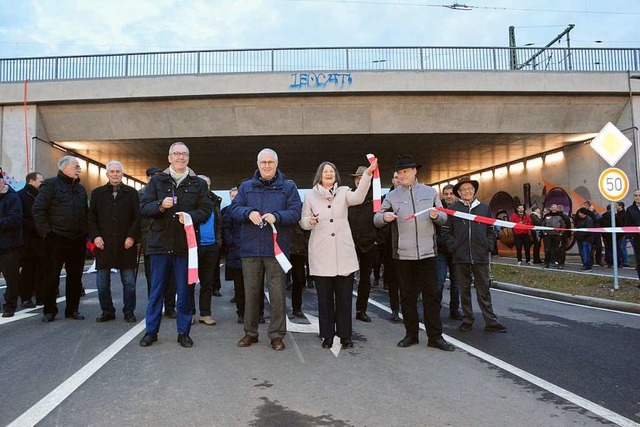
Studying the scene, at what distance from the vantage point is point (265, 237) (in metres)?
5.00

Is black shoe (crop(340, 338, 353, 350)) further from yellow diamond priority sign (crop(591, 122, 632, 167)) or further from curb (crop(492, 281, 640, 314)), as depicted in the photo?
yellow diamond priority sign (crop(591, 122, 632, 167))

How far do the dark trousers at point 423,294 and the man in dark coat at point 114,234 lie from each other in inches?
142

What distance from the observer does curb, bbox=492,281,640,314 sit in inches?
302

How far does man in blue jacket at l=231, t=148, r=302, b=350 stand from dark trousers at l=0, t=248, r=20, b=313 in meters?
3.61

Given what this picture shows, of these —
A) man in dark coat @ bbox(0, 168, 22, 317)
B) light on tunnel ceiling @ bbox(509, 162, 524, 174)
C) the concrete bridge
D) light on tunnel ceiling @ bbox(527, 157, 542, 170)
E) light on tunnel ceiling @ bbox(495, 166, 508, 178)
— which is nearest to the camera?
man in dark coat @ bbox(0, 168, 22, 317)

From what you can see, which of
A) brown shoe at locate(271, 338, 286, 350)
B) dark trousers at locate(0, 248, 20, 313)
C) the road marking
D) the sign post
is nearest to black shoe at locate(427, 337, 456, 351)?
brown shoe at locate(271, 338, 286, 350)

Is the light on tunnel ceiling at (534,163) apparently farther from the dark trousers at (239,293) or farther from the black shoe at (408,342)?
the black shoe at (408,342)

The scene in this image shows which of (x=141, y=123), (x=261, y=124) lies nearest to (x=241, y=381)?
(x=261, y=124)

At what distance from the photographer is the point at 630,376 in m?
4.03

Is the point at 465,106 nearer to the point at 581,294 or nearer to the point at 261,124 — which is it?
the point at 261,124

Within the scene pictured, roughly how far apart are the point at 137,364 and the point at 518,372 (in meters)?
3.42

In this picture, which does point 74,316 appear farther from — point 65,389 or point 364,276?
point 364,276

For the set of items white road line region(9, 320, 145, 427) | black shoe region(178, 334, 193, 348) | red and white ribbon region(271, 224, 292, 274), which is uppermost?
red and white ribbon region(271, 224, 292, 274)

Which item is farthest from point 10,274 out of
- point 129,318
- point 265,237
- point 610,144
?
point 610,144
